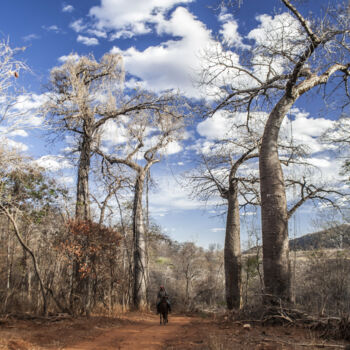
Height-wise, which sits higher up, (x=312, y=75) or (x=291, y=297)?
(x=312, y=75)

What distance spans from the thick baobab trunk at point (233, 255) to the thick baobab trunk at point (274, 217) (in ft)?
14.0

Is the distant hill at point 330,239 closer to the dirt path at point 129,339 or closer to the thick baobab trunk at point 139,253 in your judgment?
the thick baobab trunk at point 139,253

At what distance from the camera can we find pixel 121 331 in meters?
5.45

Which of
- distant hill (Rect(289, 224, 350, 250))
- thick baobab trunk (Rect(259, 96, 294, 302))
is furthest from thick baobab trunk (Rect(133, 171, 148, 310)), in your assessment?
distant hill (Rect(289, 224, 350, 250))

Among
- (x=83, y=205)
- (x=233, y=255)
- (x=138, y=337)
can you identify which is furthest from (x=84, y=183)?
(x=233, y=255)

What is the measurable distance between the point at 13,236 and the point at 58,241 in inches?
87.1

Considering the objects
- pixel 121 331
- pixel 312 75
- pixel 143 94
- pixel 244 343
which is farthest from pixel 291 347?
pixel 143 94

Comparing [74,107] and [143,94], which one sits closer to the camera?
[74,107]

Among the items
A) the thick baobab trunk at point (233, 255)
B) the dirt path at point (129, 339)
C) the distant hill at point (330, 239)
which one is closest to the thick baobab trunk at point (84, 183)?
the dirt path at point (129, 339)

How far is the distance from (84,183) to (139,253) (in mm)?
2995

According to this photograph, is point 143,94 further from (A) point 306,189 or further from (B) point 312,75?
(A) point 306,189

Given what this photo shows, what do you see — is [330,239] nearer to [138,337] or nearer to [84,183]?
[84,183]

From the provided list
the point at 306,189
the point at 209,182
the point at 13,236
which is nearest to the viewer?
the point at 13,236

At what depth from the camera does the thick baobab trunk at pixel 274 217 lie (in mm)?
4875
